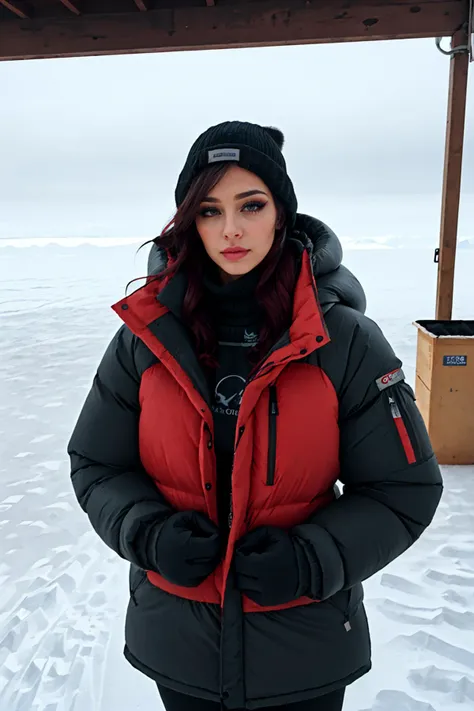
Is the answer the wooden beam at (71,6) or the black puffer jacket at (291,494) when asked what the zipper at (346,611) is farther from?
the wooden beam at (71,6)

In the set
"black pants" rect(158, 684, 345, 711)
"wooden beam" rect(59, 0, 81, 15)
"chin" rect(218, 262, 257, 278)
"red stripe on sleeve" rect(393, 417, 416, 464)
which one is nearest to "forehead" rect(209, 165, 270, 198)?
"chin" rect(218, 262, 257, 278)

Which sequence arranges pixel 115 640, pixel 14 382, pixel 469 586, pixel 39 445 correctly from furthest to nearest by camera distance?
pixel 14 382 → pixel 39 445 → pixel 469 586 → pixel 115 640

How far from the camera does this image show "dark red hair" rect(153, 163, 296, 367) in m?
0.99

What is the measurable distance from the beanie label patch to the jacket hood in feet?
0.67

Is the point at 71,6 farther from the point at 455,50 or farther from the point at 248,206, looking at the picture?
the point at 248,206

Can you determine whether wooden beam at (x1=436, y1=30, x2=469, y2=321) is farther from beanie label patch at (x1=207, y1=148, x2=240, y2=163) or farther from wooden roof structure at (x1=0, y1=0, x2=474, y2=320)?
beanie label patch at (x1=207, y1=148, x2=240, y2=163)

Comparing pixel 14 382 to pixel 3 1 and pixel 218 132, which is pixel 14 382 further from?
pixel 218 132

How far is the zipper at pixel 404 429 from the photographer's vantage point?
0.91m

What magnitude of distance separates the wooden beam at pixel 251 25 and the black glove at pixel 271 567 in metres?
3.03

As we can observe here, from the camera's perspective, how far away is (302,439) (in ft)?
2.99

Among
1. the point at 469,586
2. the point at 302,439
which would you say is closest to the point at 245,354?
the point at 302,439

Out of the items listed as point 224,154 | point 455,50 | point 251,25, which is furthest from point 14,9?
point 224,154

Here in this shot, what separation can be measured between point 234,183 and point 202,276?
0.19 meters

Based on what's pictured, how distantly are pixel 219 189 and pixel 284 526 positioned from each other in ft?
1.92
